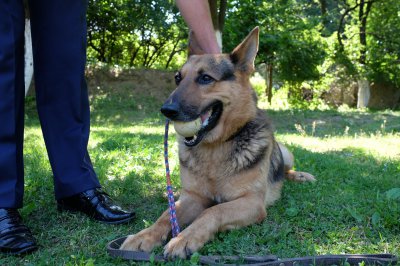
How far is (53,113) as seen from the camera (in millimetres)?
3229

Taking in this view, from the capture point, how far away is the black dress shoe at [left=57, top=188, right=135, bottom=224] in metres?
3.14

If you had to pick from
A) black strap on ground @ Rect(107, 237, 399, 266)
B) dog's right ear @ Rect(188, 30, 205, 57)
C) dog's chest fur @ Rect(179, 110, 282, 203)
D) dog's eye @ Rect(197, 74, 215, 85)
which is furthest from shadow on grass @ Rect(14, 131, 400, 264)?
dog's right ear @ Rect(188, 30, 205, 57)

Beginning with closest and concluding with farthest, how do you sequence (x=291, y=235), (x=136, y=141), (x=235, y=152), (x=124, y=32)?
(x=291, y=235) → (x=235, y=152) → (x=136, y=141) → (x=124, y=32)

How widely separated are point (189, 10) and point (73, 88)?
3.80 feet

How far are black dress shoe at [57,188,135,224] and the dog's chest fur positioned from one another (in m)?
0.58

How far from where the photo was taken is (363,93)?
1998 cm

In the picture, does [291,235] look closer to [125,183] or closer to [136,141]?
[125,183]

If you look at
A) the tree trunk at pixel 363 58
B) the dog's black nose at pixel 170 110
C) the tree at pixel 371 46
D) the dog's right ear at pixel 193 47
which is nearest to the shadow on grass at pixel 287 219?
the dog's black nose at pixel 170 110

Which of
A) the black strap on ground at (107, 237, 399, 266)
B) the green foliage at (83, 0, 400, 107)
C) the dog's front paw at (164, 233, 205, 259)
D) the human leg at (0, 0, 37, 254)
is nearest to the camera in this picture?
the black strap on ground at (107, 237, 399, 266)

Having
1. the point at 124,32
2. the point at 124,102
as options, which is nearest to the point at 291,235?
the point at 124,102

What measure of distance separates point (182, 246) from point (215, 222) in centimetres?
38

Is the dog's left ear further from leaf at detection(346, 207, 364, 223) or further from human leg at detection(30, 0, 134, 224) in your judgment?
leaf at detection(346, 207, 364, 223)

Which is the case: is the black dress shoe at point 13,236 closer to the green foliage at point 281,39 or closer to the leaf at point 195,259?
the leaf at point 195,259

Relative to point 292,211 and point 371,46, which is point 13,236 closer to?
point 292,211
